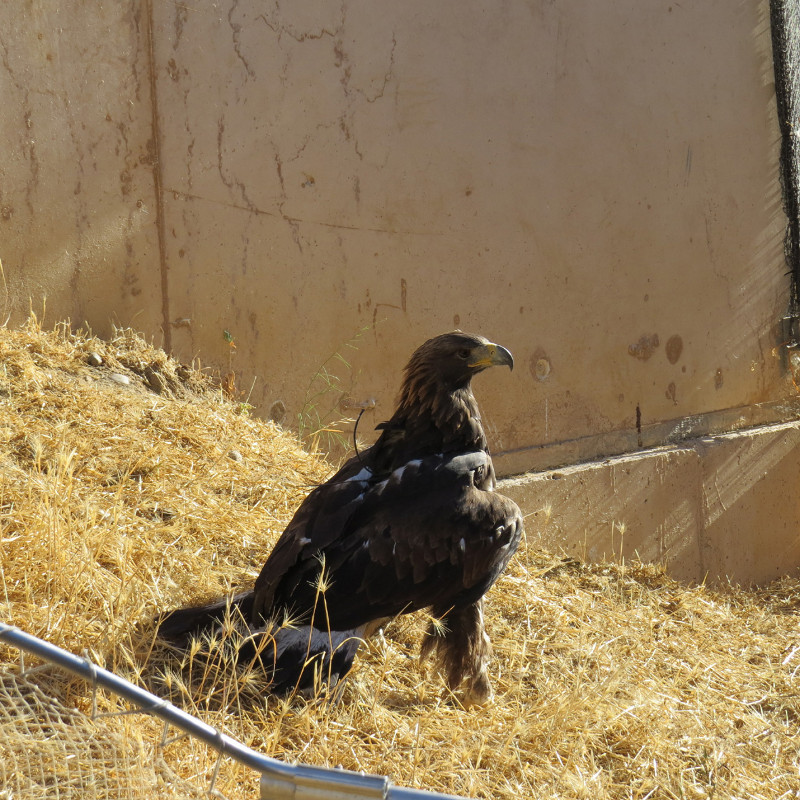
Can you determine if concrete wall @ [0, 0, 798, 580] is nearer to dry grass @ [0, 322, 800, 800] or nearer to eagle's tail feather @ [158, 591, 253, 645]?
dry grass @ [0, 322, 800, 800]

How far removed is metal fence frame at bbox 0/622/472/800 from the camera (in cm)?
131

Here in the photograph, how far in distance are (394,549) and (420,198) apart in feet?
9.86

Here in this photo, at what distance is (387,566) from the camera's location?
131 inches

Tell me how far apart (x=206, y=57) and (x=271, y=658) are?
3315 mm

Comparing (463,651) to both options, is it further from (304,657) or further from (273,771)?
(273,771)

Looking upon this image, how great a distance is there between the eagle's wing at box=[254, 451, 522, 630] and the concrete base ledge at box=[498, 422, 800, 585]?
2402 mm

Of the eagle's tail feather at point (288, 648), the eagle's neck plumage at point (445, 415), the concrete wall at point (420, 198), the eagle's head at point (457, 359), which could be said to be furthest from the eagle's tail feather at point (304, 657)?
the concrete wall at point (420, 198)

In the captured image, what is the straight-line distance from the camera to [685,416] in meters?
6.94

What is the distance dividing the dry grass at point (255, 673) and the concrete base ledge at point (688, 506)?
2.35ft

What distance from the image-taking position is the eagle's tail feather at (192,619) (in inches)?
130

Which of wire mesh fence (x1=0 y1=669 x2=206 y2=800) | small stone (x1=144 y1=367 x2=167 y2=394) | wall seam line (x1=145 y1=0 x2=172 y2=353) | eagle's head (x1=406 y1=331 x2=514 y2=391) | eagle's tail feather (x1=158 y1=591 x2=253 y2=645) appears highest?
wall seam line (x1=145 y1=0 x2=172 y2=353)

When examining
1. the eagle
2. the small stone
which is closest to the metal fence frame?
the eagle

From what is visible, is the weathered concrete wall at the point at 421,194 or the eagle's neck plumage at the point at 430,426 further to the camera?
the weathered concrete wall at the point at 421,194

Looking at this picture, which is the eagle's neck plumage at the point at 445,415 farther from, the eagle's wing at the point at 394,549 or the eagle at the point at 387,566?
the eagle's wing at the point at 394,549
